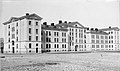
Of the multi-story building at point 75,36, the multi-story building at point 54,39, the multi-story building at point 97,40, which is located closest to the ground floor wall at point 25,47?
the multi-story building at point 54,39

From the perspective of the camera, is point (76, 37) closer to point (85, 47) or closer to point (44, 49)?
point (85, 47)

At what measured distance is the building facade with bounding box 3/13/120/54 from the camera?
140ft

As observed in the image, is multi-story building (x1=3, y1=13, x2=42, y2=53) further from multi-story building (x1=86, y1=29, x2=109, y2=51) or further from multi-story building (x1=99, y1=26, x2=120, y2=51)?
multi-story building (x1=99, y1=26, x2=120, y2=51)

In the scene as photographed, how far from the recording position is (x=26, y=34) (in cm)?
4206

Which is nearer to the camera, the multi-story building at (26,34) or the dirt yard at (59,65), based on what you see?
the dirt yard at (59,65)

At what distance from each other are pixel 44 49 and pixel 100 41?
2859 centimetres

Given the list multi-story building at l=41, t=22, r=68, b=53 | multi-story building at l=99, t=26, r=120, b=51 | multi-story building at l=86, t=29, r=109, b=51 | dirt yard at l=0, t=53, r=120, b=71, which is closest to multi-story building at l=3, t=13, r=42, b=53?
multi-story building at l=41, t=22, r=68, b=53

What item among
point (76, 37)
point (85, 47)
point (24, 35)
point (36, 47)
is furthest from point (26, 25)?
point (85, 47)

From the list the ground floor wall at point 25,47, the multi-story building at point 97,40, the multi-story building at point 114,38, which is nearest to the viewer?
the ground floor wall at point 25,47

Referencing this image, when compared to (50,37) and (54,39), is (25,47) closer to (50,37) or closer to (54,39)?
Answer: (50,37)

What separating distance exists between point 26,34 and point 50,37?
35.5 ft

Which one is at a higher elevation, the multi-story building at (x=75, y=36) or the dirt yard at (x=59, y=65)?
the multi-story building at (x=75, y=36)

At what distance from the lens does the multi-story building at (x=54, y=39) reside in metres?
50.1

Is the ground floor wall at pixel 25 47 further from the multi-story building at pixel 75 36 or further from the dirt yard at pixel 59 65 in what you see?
the dirt yard at pixel 59 65
